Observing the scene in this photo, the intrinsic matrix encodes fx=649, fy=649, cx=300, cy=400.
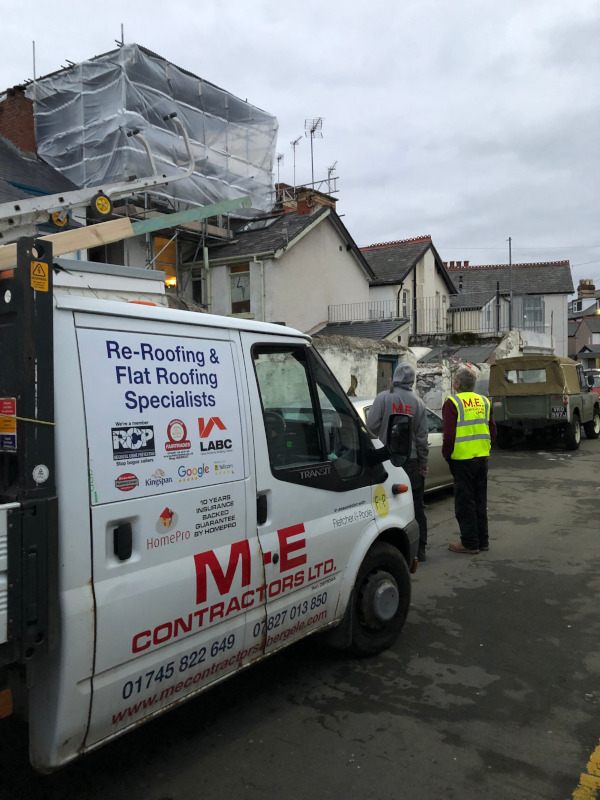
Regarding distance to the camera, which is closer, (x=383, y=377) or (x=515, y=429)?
(x=515, y=429)

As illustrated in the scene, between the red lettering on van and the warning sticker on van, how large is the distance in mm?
329

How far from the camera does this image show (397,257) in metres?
32.2

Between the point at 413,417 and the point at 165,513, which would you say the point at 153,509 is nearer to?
the point at 165,513

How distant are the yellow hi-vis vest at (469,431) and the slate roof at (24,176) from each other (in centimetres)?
1115

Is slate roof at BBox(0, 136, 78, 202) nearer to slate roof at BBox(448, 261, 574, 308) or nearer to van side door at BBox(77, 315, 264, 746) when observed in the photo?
van side door at BBox(77, 315, 264, 746)

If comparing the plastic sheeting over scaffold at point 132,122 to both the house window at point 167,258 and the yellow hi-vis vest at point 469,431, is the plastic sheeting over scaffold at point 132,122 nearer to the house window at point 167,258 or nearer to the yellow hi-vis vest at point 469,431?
the house window at point 167,258

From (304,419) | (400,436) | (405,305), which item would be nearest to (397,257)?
(405,305)

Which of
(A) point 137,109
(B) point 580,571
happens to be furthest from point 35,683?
(A) point 137,109

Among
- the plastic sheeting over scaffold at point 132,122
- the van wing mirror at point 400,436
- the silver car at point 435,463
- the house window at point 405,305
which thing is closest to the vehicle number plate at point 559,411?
the silver car at point 435,463

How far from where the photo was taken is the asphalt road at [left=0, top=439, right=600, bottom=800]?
293 centimetres

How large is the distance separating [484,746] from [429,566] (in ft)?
10.1

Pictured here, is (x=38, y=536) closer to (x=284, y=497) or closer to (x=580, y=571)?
(x=284, y=497)

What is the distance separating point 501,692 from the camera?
148 inches

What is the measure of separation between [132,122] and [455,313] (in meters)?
21.9
